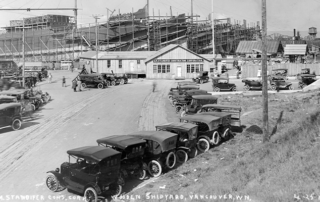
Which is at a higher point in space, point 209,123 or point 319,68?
point 319,68

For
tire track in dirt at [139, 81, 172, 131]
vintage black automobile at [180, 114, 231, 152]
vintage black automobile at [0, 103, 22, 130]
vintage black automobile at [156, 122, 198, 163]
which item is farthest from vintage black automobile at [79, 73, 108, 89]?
vintage black automobile at [156, 122, 198, 163]

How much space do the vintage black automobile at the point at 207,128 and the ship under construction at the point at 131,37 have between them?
55.6 meters

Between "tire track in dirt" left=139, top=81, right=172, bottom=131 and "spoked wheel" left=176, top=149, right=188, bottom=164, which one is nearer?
"spoked wheel" left=176, top=149, right=188, bottom=164

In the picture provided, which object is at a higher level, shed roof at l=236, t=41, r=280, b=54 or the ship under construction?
the ship under construction

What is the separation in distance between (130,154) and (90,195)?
2.24 meters

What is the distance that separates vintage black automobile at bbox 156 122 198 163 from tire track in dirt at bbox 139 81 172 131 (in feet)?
17.6

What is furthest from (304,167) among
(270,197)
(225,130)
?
(225,130)

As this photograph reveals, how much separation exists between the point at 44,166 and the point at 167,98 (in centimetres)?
1866

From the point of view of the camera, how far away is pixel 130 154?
38.5 ft

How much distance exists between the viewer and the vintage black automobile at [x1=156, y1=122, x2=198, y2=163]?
13781 millimetres

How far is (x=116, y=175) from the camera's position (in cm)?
1055

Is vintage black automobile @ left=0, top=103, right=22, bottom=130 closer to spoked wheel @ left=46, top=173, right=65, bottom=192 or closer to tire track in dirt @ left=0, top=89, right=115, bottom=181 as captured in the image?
tire track in dirt @ left=0, top=89, right=115, bottom=181

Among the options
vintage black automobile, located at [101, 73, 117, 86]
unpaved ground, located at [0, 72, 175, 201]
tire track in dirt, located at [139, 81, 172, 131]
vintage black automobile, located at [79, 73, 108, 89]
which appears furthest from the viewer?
vintage black automobile, located at [101, 73, 117, 86]

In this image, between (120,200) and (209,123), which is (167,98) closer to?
(209,123)
